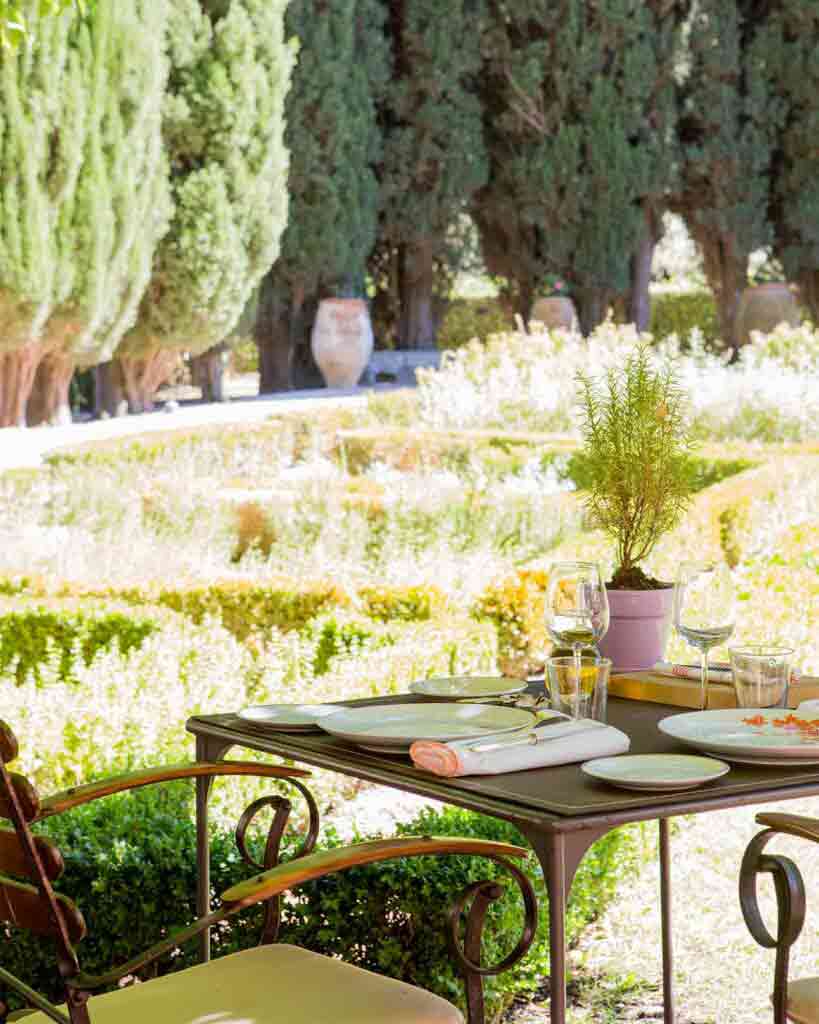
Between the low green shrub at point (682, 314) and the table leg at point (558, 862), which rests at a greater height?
the low green shrub at point (682, 314)

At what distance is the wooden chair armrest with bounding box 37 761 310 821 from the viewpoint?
2385 millimetres

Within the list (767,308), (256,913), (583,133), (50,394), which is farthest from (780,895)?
(767,308)

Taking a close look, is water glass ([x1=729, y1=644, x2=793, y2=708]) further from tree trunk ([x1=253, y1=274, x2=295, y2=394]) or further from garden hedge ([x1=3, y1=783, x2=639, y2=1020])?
tree trunk ([x1=253, y1=274, x2=295, y2=394])

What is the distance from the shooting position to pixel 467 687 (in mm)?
2572

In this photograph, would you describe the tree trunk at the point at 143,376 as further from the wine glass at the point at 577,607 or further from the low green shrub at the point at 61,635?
the wine glass at the point at 577,607

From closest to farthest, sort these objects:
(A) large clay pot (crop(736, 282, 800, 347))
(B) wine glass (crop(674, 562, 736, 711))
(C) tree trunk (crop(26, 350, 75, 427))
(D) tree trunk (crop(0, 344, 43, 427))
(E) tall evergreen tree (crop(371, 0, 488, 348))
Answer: (B) wine glass (crop(674, 562, 736, 711)), (D) tree trunk (crop(0, 344, 43, 427)), (C) tree trunk (crop(26, 350, 75, 427)), (E) tall evergreen tree (crop(371, 0, 488, 348)), (A) large clay pot (crop(736, 282, 800, 347))

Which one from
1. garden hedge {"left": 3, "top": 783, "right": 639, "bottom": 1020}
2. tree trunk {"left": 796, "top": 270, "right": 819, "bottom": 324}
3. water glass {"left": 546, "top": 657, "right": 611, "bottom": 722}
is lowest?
garden hedge {"left": 3, "top": 783, "right": 639, "bottom": 1020}

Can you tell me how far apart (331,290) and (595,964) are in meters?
16.7

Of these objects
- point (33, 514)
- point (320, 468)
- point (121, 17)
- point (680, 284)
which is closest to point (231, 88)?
point (121, 17)

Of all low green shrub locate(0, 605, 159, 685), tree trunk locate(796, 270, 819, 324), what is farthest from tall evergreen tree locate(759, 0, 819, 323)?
low green shrub locate(0, 605, 159, 685)

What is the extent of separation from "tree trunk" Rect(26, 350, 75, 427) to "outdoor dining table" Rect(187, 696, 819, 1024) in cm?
1295

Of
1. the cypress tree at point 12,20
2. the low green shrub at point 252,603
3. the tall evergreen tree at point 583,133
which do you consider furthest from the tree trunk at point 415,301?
the low green shrub at point 252,603

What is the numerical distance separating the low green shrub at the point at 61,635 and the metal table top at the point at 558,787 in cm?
324

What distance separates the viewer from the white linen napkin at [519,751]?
203 cm
